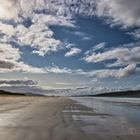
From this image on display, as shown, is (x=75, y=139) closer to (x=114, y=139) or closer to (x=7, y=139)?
(x=114, y=139)

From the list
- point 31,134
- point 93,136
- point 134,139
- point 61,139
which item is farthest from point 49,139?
point 134,139

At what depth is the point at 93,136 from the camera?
1220cm

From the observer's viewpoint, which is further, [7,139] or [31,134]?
[31,134]

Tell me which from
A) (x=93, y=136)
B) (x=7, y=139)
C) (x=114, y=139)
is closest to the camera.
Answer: (x=7, y=139)

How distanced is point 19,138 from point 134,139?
4.42 metres

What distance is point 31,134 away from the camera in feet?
39.7

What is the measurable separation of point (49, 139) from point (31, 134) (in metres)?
1.35

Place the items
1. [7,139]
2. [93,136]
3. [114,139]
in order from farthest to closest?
[93,136] → [114,139] → [7,139]

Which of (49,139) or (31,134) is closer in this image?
(49,139)

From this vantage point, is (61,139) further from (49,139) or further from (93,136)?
(93,136)

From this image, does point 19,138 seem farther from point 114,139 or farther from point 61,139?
point 114,139

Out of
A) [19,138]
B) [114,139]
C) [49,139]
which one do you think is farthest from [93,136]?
[19,138]

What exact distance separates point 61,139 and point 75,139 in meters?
0.53

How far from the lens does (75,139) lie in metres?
11.1
